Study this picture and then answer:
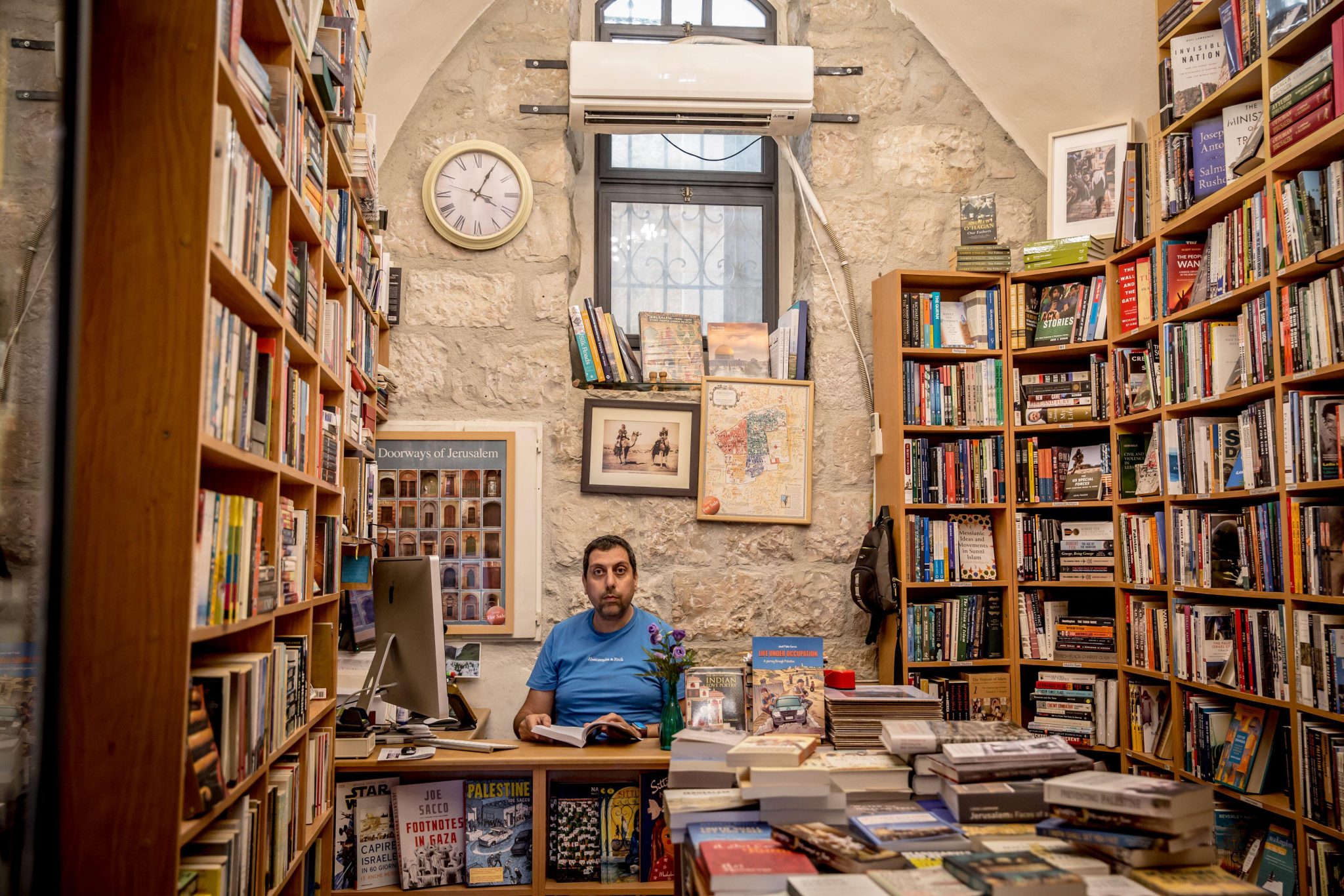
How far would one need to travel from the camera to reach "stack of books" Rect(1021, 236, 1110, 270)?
362cm

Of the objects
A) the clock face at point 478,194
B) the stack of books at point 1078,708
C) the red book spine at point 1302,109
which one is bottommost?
the stack of books at point 1078,708

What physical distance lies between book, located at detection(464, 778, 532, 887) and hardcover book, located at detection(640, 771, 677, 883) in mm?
322

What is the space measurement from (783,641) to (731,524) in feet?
4.30

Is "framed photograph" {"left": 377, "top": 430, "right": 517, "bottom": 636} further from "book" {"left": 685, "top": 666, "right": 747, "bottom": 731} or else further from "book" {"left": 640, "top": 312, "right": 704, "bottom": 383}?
"book" {"left": 685, "top": 666, "right": 747, "bottom": 731}

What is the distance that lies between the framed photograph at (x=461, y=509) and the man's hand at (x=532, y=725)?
2.00ft

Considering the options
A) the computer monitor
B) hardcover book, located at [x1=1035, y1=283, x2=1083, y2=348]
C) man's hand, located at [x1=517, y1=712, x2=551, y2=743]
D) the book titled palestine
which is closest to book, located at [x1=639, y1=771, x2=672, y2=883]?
man's hand, located at [x1=517, y1=712, x2=551, y2=743]

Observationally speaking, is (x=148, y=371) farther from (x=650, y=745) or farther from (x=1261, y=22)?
(x=1261, y=22)

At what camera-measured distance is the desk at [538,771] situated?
280 cm

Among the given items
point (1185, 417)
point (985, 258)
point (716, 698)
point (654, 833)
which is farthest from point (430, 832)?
point (985, 258)

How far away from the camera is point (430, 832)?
2.85 metres

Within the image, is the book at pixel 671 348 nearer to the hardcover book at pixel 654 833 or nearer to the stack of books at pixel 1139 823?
the hardcover book at pixel 654 833

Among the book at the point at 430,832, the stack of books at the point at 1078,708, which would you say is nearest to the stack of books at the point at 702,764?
the book at the point at 430,832

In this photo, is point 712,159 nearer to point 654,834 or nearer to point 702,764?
point 654,834

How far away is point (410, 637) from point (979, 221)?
2.56m
